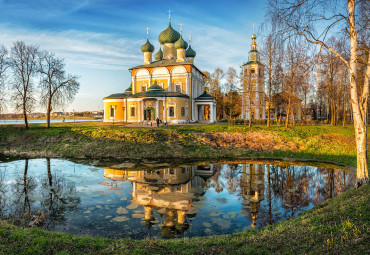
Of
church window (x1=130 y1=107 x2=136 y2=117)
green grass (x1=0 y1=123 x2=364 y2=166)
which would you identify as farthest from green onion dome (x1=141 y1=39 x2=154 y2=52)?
green grass (x1=0 y1=123 x2=364 y2=166)

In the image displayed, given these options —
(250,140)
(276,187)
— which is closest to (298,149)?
(250,140)

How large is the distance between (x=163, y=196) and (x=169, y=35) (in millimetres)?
34994

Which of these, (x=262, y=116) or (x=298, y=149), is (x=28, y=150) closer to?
(x=298, y=149)

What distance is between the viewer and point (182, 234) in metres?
6.06

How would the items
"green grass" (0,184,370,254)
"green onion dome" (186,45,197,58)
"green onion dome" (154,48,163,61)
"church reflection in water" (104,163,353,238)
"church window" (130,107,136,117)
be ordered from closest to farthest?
"green grass" (0,184,370,254) → "church reflection in water" (104,163,353,238) → "church window" (130,107,136,117) → "green onion dome" (186,45,197,58) → "green onion dome" (154,48,163,61)

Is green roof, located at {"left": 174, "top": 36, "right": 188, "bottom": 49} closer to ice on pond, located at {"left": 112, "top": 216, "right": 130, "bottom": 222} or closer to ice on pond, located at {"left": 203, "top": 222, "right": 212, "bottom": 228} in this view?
ice on pond, located at {"left": 112, "top": 216, "right": 130, "bottom": 222}

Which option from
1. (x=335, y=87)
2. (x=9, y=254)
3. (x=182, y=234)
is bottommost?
(x=182, y=234)

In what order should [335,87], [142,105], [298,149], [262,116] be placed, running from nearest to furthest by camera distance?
[298,149], [335,87], [142,105], [262,116]

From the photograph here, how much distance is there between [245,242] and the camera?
15.6 ft

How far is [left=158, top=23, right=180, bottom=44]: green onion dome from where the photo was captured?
1539 inches

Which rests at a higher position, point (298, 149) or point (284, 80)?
point (284, 80)

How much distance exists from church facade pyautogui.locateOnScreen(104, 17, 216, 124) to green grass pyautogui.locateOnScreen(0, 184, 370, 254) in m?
27.0

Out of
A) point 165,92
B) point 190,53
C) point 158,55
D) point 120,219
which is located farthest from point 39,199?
point 158,55

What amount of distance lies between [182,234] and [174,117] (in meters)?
27.1
